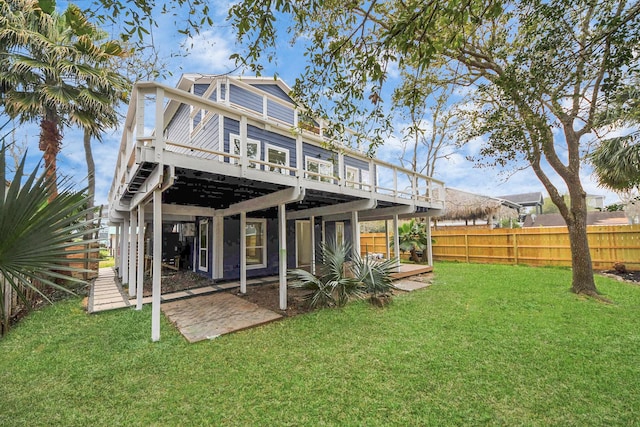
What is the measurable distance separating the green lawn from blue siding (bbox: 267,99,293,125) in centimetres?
731

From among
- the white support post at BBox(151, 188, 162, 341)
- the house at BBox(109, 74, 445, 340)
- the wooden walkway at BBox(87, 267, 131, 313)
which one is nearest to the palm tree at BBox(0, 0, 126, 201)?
the house at BBox(109, 74, 445, 340)

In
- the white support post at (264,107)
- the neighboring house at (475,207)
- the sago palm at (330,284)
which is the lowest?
the sago palm at (330,284)

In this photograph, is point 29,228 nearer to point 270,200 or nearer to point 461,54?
point 270,200

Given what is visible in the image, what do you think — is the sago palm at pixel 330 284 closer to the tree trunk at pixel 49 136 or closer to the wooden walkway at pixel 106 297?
the wooden walkway at pixel 106 297

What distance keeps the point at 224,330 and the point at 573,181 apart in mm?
8351

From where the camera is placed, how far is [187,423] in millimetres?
2443

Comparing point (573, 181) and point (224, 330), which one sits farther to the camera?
point (573, 181)

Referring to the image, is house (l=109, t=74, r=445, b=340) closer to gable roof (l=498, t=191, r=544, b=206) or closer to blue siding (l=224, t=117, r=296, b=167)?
blue siding (l=224, t=117, r=296, b=167)

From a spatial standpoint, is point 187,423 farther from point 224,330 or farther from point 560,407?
point 560,407

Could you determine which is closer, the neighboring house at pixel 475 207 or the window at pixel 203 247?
the window at pixel 203 247

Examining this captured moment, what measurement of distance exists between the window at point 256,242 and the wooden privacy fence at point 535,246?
4.38 metres

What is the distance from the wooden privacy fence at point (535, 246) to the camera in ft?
29.1

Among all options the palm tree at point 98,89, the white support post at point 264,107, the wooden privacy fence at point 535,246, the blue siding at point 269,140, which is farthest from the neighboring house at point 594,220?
the palm tree at point 98,89

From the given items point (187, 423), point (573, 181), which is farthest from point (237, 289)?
point (573, 181)
